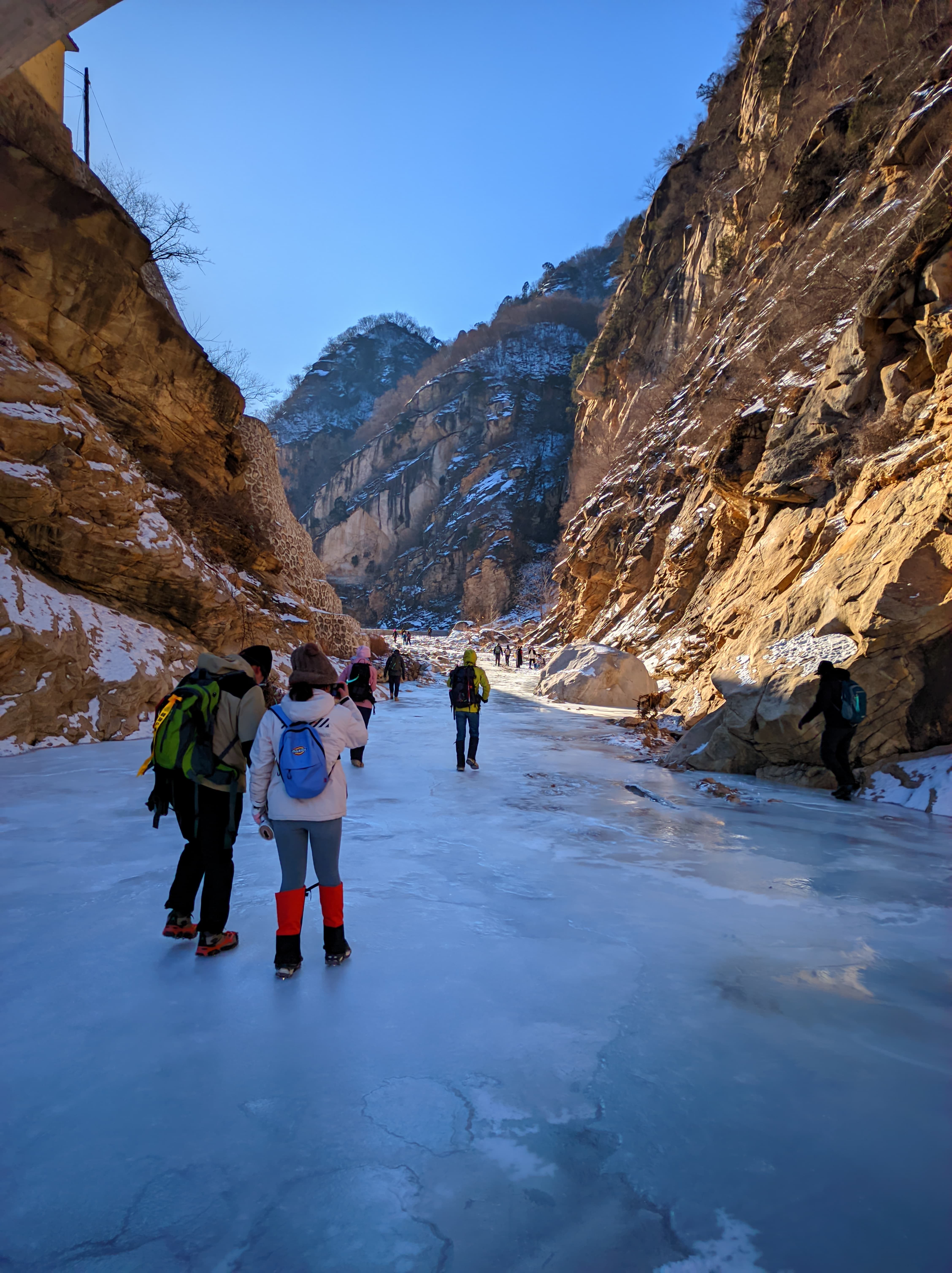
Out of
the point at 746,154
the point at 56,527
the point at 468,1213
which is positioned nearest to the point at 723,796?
the point at 468,1213

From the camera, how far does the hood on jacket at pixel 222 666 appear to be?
3266 millimetres

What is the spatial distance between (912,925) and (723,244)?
29.3 m

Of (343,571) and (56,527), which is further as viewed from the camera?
(343,571)

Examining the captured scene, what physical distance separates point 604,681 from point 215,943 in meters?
14.1

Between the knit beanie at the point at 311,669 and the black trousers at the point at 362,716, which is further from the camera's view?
the black trousers at the point at 362,716

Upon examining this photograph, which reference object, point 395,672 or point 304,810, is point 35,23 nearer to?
point 304,810

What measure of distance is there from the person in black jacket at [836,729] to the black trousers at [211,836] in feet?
19.1

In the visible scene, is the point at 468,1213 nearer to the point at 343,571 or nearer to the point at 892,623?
the point at 892,623

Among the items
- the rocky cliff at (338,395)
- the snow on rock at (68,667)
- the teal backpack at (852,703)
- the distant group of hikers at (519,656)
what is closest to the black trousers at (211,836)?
the teal backpack at (852,703)

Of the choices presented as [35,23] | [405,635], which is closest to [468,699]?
[35,23]

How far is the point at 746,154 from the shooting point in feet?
84.3

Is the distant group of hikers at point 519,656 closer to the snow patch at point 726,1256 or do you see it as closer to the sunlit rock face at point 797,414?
the sunlit rock face at point 797,414

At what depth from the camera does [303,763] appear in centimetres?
294

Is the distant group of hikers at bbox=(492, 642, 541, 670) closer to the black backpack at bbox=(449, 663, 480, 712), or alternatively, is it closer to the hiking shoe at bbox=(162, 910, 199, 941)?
the black backpack at bbox=(449, 663, 480, 712)
